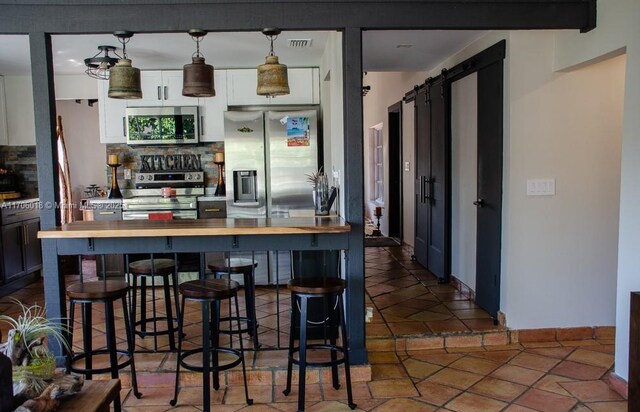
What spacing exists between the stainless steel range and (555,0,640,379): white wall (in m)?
4.17

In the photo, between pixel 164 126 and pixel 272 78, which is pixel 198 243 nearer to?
pixel 272 78

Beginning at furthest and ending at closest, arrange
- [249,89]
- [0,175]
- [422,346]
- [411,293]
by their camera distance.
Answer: [0,175] < [249,89] < [411,293] < [422,346]

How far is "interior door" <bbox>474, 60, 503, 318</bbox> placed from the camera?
402cm

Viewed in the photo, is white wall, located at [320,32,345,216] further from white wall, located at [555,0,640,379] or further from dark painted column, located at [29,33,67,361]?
dark painted column, located at [29,33,67,361]

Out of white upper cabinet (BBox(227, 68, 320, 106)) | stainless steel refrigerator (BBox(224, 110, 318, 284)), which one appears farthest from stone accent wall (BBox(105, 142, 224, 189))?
stainless steel refrigerator (BBox(224, 110, 318, 284))

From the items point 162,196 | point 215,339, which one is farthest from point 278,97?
point 215,339

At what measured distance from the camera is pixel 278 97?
19.1 ft

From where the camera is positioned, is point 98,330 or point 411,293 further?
point 411,293

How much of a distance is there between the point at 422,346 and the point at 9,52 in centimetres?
464

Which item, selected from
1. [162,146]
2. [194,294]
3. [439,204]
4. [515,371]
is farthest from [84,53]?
[515,371]

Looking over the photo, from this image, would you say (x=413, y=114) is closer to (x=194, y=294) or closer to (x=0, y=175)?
(x=194, y=294)

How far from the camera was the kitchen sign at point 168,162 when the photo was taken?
6.27 m

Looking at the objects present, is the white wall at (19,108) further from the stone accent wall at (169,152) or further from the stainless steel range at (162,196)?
the stainless steel range at (162,196)

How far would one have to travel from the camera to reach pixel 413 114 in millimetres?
6414
